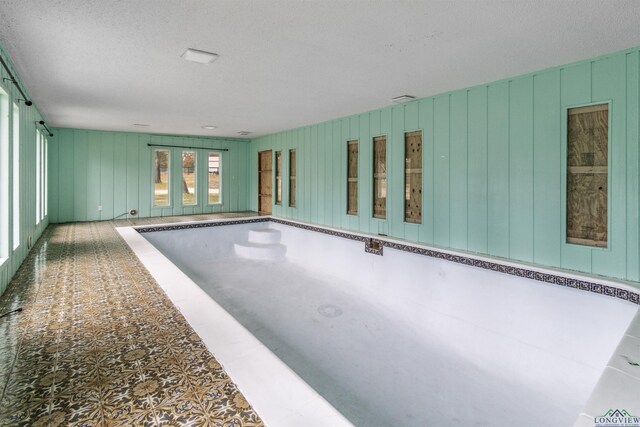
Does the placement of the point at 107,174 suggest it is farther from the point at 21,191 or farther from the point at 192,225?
the point at 21,191

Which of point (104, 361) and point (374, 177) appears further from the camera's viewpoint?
point (374, 177)

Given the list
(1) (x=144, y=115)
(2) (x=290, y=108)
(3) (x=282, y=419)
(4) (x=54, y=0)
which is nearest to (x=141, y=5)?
(4) (x=54, y=0)

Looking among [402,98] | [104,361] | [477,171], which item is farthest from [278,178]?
[104,361]

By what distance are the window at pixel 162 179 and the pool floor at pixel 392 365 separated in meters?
3.62

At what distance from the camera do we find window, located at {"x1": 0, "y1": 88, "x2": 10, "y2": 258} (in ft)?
8.24

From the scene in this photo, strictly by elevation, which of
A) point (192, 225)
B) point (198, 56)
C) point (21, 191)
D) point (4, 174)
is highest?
point (198, 56)

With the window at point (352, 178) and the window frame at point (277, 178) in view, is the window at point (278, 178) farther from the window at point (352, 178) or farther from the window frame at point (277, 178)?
the window at point (352, 178)

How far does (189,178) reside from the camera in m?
8.06

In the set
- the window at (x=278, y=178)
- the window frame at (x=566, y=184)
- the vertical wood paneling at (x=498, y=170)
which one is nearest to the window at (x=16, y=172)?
the vertical wood paneling at (x=498, y=170)

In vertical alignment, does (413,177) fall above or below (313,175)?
below

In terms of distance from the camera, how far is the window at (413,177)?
181 inches

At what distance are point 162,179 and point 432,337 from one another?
648 cm

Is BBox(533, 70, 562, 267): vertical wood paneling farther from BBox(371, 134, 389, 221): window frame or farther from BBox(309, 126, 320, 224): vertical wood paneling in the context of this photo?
BBox(309, 126, 320, 224): vertical wood paneling

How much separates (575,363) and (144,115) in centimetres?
616
